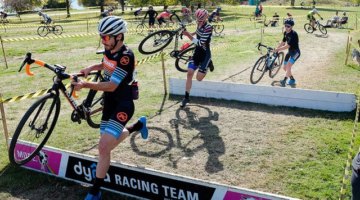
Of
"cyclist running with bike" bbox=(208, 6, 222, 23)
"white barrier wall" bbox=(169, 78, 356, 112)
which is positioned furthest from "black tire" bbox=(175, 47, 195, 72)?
"cyclist running with bike" bbox=(208, 6, 222, 23)

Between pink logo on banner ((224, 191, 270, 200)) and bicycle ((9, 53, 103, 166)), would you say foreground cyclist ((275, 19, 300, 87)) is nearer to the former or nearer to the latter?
bicycle ((9, 53, 103, 166))

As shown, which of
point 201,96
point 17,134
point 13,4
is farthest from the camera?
point 13,4

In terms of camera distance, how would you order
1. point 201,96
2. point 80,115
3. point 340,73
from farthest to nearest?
point 340,73
point 201,96
point 80,115

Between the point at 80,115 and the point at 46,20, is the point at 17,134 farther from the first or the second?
the point at 46,20

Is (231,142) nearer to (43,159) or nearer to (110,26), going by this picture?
(43,159)

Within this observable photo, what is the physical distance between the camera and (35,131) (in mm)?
5590

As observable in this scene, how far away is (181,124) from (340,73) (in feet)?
25.6

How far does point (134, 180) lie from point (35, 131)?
2.02m

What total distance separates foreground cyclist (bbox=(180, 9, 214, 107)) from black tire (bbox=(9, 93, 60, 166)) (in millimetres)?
3976

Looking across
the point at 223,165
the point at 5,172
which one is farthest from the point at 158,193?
the point at 5,172

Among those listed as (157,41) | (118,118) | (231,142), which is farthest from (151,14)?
(118,118)

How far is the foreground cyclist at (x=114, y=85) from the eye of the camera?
171 inches

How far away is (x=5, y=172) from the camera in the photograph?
5547 millimetres

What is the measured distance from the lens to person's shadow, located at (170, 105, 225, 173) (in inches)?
235
